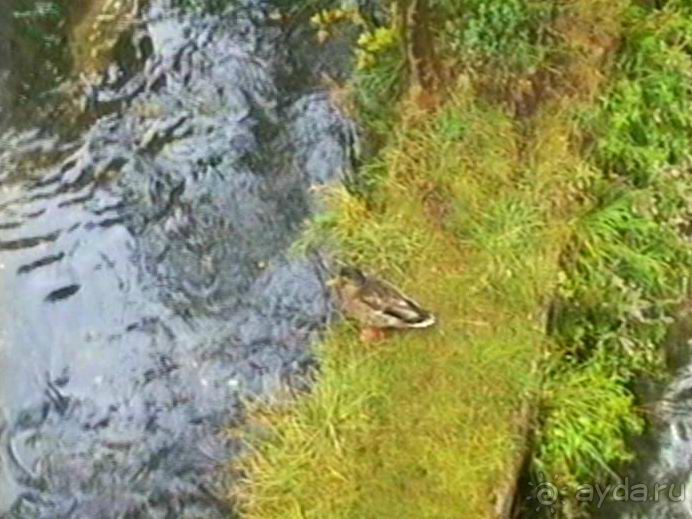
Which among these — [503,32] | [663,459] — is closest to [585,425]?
[663,459]

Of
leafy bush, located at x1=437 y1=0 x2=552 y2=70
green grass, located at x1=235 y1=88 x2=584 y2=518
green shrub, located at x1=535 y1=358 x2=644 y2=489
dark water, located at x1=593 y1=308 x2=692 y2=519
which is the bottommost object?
dark water, located at x1=593 y1=308 x2=692 y2=519

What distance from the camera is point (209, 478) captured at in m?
4.52

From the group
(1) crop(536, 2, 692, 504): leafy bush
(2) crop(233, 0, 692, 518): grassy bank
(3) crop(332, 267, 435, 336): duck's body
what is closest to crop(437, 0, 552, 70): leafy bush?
(2) crop(233, 0, 692, 518): grassy bank

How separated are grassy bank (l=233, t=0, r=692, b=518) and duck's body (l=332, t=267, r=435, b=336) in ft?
0.21

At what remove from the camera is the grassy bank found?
436 cm

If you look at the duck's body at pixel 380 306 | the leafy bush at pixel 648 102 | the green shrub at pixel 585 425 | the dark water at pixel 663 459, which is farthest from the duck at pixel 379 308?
the leafy bush at pixel 648 102

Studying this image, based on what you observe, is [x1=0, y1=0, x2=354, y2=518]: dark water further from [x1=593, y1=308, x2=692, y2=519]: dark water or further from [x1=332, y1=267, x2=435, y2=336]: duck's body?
[x1=593, y1=308, x2=692, y2=519]: dark water

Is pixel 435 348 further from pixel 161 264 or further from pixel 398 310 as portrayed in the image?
pixel 161 264

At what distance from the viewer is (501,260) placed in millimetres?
4785

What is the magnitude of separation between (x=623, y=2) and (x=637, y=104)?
0.43 meters

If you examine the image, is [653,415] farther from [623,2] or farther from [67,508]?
[67,508]

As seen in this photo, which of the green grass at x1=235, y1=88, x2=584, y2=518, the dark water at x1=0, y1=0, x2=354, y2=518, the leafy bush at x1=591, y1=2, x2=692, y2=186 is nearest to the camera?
the green grass at x1=235, y1=88, x2=584, y2=518

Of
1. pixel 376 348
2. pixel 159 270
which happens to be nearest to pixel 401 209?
pixel 376 348

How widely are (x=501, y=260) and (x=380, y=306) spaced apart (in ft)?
1.66
